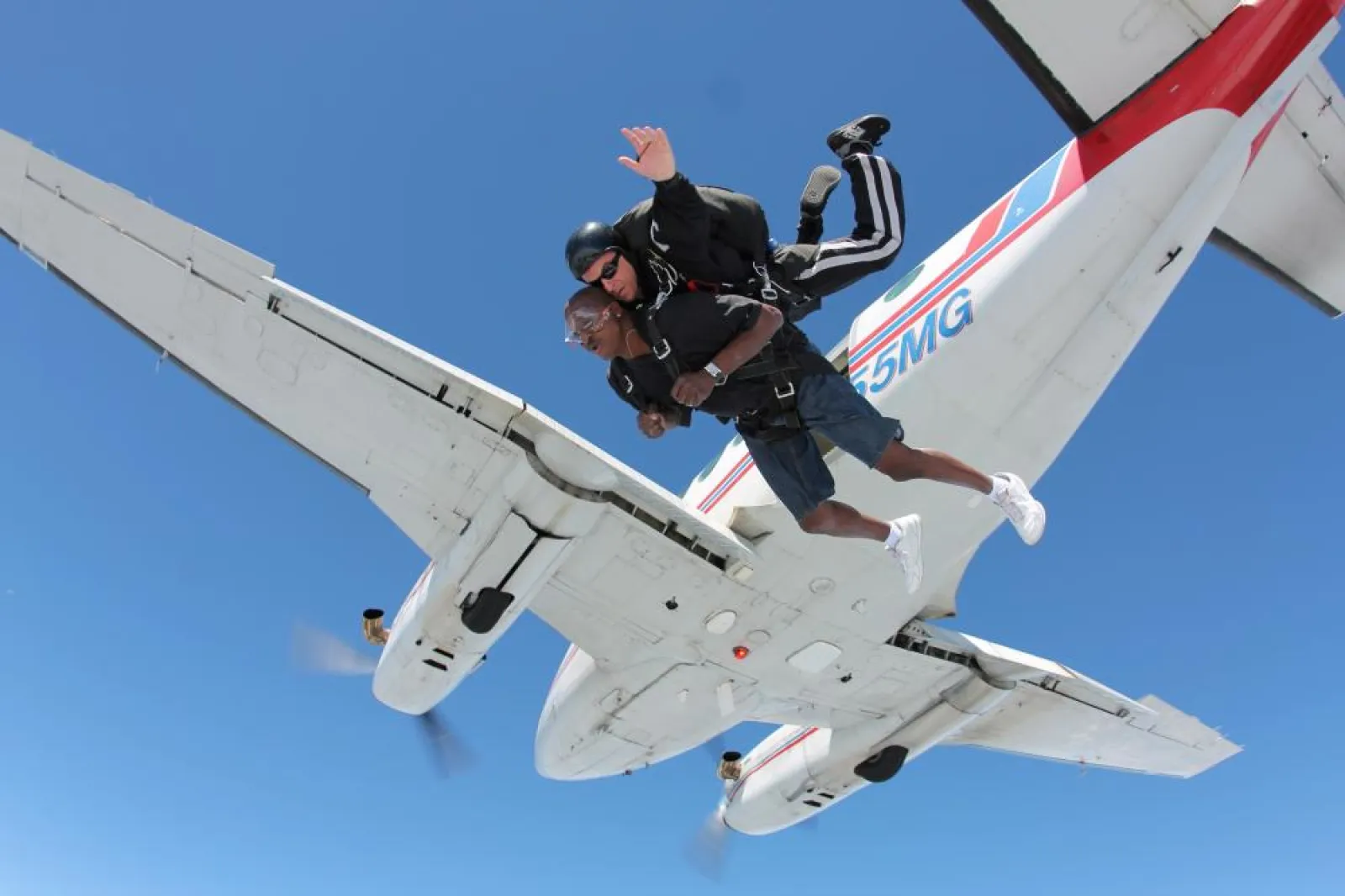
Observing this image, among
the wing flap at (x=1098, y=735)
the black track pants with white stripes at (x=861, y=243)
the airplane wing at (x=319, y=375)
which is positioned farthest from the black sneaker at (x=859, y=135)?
the wing flap at (x=1098, y=735)

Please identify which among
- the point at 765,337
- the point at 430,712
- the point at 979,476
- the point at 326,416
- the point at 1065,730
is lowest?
the point at 1065,730

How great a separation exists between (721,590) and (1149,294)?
5141 mm

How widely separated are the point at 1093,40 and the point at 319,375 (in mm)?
7777

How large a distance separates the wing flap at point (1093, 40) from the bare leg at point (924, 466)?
3.75m

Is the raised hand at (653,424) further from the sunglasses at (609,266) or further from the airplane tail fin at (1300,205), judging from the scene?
the airplane tail fin at (1300,205)

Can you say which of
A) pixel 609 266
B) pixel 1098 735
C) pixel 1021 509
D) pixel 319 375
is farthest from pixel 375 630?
pixel 1098 735

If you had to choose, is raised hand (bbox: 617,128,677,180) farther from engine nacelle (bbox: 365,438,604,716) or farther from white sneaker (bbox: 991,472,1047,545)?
engine nacelle (bbox: 365,438,604,716)

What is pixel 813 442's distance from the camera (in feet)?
22.8

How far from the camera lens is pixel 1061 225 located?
8508 mm

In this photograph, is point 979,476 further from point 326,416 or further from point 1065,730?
point 1065,730

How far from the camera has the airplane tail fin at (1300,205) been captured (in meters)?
9.12

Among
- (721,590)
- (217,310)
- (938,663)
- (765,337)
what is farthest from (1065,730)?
(217,310)

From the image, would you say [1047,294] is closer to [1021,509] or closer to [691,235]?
[1021,509]

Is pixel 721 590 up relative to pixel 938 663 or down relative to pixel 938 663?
up
